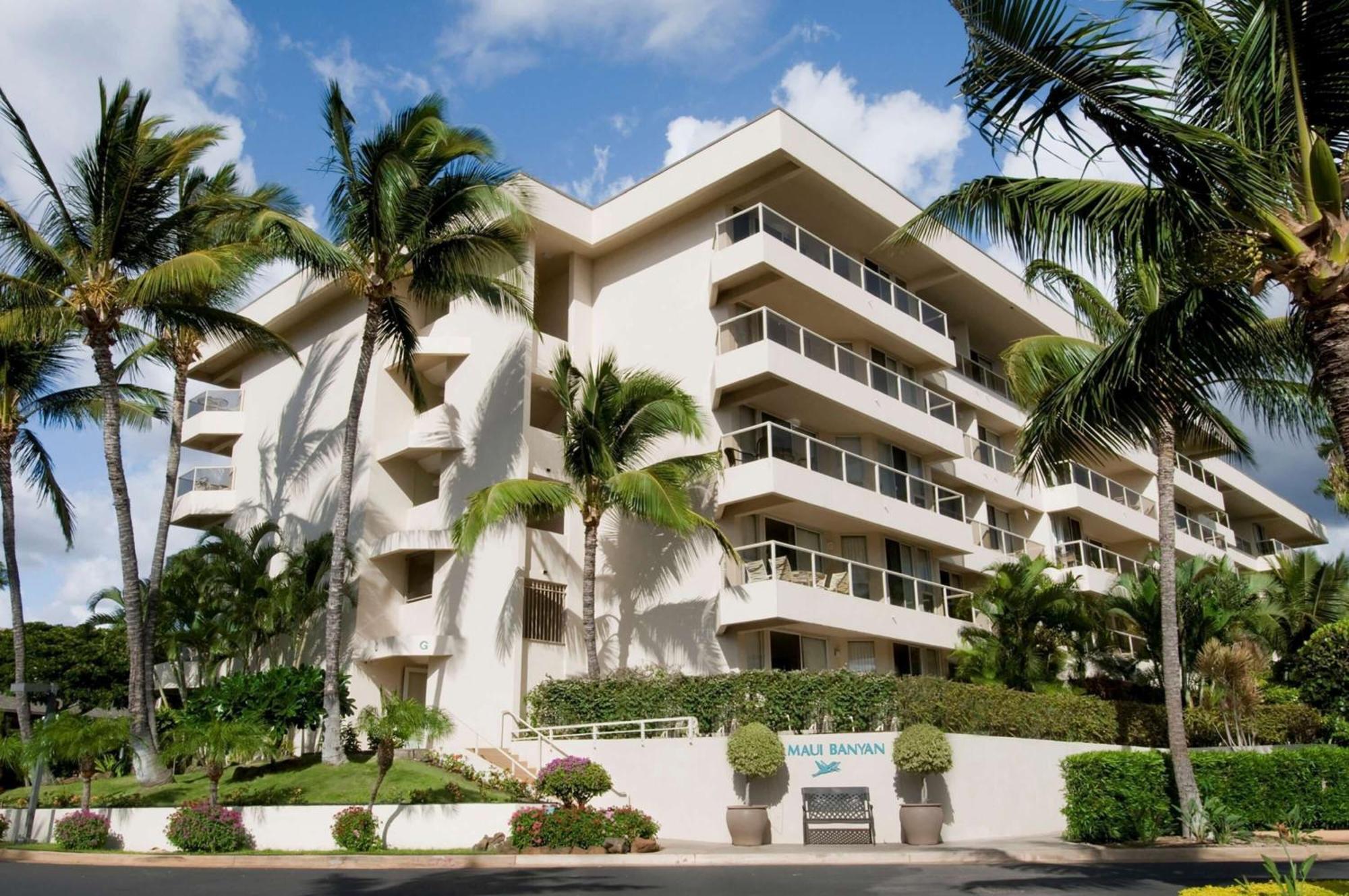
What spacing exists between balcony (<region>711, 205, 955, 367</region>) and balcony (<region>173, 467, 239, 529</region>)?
18575 millimetres

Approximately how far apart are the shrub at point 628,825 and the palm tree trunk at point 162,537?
11.6m

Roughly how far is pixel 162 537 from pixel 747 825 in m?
16.7

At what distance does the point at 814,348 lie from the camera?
2772 cm

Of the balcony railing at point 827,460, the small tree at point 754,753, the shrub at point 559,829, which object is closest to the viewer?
the shrub at point 559,829

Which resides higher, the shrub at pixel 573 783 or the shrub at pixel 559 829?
the shrub at pixel 573 783

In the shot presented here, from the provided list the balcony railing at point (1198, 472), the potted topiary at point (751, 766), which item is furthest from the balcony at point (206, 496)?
the balcony railing at point (1198, 472)

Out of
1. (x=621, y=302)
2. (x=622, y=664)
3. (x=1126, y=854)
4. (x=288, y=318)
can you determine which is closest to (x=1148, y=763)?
(x=1126, y=854)

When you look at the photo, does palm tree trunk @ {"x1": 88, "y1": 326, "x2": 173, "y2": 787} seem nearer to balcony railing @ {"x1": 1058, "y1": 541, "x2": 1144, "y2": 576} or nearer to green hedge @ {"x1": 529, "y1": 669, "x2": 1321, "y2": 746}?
green hedge @ {"x1": 529, "y1": 669, "x2": 1321, "y2": 746}

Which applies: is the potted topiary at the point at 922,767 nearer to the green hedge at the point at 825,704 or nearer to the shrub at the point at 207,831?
the green hedge at the point at 825,704

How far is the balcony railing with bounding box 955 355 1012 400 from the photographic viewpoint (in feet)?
121

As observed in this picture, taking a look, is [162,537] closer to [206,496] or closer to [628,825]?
[206,496]

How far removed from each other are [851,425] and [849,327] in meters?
2.86

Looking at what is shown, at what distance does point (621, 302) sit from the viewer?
29500 millimetres

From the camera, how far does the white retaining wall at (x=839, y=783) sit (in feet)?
61.6
